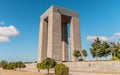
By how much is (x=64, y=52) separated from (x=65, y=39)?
4.92 m

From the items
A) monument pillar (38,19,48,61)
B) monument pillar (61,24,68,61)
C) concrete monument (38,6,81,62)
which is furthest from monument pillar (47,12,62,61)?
monument pillar (61,24,68,61)

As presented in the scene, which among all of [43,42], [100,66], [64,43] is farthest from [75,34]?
[100,66]

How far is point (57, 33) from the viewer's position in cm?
4525

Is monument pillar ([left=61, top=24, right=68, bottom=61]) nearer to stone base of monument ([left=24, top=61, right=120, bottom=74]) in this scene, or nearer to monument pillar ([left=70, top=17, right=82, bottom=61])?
monument pillar ([left=70, top=17, right=82, bottom=61])

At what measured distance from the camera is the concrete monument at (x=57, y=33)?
44.0 metres

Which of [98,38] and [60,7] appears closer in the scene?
[98,38]

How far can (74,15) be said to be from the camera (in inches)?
2003

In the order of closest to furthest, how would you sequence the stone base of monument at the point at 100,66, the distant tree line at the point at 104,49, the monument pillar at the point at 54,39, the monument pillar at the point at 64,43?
the stone base of monument at the point at 100,66
the distant tree line at the point at 104,49
the monument pillar at the point at 54,39
the monument pillar at the point at 64,43

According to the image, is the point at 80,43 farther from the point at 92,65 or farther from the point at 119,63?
the point at 119,63

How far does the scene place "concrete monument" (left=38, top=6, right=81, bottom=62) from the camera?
4404cm

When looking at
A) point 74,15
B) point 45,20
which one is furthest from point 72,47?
point 45,20

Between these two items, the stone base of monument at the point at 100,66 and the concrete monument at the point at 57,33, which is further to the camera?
the concrete monument at the point at 57,33

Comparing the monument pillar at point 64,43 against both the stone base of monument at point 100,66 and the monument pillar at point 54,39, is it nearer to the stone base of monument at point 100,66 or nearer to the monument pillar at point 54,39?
the monument pillar at point 54,39

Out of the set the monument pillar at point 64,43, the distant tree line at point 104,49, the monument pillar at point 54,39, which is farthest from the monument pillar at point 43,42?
the distant tree line at point 104,49
